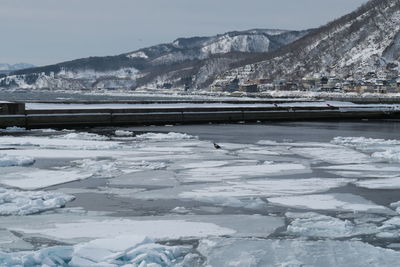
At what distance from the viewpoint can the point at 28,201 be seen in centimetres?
1026

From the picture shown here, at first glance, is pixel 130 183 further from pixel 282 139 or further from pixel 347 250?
pixel 282 139

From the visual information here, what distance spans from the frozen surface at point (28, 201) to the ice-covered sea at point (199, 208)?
27mm

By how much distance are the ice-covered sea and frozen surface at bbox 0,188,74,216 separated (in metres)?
0.03

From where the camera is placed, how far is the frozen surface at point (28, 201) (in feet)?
31.9

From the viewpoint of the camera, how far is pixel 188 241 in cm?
806

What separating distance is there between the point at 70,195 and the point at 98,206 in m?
1.17

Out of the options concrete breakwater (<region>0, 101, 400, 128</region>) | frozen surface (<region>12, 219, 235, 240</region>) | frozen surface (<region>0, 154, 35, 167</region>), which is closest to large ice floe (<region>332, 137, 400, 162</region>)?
frozen surface (<region>12, 219, 235, 240</region>)

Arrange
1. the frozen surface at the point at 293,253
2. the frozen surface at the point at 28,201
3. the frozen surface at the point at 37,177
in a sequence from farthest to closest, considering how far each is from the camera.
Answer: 1. the frozen surface at the point at 37,177
2. the frozen surface at the point at 28,201
3. the frozen surface at the point at 293,253

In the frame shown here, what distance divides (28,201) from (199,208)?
311 cm

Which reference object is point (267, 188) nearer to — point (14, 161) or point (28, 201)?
point (28, 201)

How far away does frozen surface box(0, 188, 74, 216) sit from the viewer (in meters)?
9.71

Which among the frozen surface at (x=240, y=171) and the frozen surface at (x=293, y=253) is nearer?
the frozen surface at (x=293, y=253)

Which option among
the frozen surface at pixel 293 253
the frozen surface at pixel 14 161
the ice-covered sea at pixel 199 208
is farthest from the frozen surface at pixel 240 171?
the frozen surface at pixel 293 253

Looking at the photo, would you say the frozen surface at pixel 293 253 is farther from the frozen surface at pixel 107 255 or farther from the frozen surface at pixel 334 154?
the frozen surface at pixel 334 154
